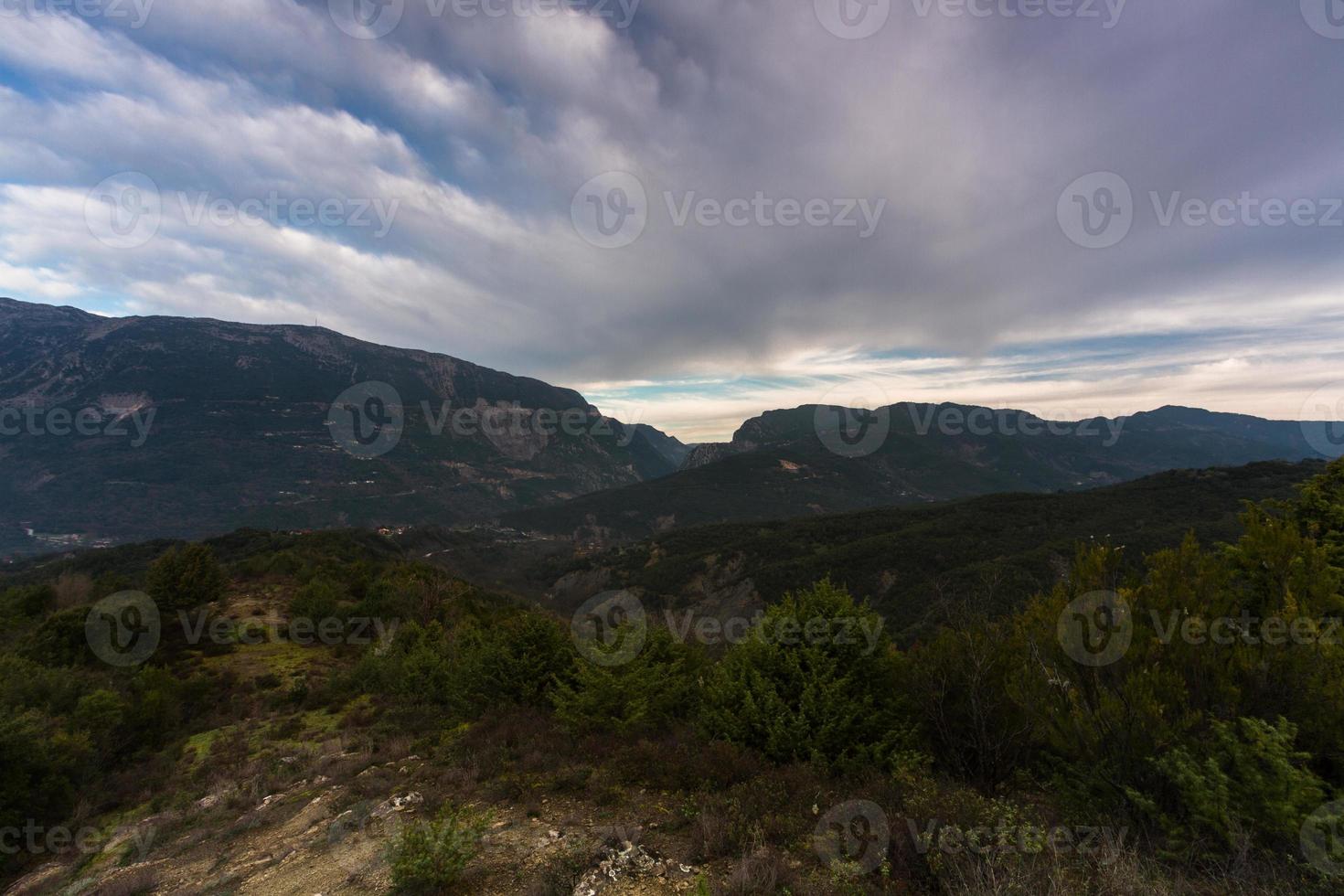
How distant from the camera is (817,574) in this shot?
70.6 meters

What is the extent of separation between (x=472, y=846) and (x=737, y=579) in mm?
76536

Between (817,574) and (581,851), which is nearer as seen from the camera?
(581,851)

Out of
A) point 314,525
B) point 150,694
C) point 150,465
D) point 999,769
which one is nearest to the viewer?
point 999,769

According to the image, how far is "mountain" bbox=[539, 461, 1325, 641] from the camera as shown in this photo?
56.8 metres

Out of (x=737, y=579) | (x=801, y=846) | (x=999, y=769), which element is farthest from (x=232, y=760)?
(x=737, y=579)

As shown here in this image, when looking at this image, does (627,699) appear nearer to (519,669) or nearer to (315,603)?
(519,669)

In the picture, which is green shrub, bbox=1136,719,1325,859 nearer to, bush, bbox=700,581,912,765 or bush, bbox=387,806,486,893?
bush, bbox=700,581,912,765

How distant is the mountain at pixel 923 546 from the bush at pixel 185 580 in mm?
46889

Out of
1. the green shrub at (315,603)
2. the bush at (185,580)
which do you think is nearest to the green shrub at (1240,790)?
the green shrub at (315,603)

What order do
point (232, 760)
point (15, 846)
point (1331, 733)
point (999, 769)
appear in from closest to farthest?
1. point (1331, 733)
2. point (999, 769)
3. point (15, 846)
4. point (232, 760)

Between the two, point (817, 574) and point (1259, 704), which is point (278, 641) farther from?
point (817, 574)

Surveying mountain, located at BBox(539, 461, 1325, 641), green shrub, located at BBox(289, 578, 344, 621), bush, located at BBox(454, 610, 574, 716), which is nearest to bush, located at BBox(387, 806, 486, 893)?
bush, located at BBox(454, 610, 574, 716)

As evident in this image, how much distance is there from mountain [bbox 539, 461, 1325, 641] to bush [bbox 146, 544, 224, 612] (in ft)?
154

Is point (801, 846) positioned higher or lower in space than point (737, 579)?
higher
